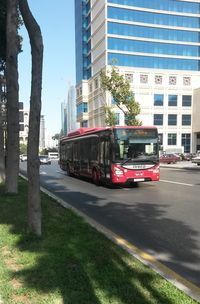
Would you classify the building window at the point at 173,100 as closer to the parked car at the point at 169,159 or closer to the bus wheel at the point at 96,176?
the parked car at the point at 169,159

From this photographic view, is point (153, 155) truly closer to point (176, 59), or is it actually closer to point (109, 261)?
point (109, 261)

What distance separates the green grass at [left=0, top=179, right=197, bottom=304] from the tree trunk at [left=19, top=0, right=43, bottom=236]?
1.17 ft

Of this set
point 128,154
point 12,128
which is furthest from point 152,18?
point 12,128

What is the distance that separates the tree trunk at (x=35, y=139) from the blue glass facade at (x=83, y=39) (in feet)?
301

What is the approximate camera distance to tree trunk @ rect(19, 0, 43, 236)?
713 centimetres

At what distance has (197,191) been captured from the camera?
51.8ft

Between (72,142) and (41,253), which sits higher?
(72,142)

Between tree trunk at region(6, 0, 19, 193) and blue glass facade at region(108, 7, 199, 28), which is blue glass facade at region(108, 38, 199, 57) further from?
tree trunk at region(6, 0, 19, 193)

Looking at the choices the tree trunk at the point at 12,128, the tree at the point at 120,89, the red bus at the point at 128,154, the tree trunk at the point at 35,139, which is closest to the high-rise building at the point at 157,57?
the tree at the point at 120,89

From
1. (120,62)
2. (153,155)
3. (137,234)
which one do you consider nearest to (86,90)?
(120,62)

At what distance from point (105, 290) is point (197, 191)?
11663mm

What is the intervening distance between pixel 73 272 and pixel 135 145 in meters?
12.7

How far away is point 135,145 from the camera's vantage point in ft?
58.1

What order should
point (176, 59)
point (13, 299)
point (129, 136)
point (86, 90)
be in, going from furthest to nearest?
point (86, 90) → point (176, 59) → point (129, 136) → point (13, 299)
